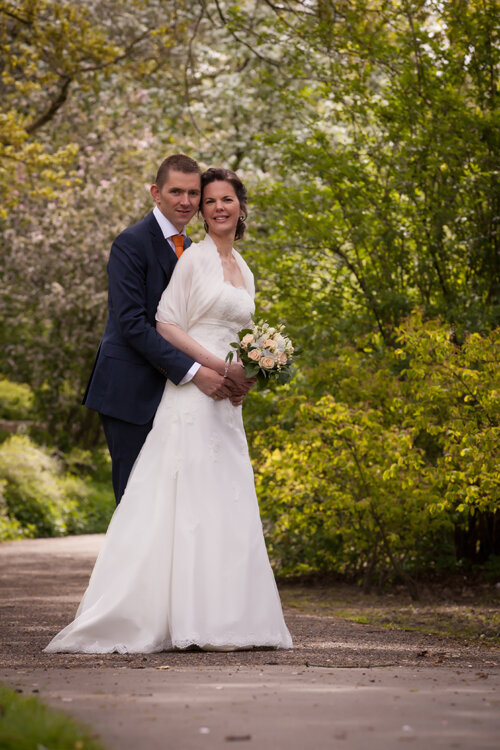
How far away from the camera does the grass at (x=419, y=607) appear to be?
22.9 feet

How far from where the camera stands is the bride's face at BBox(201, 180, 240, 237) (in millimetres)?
5438

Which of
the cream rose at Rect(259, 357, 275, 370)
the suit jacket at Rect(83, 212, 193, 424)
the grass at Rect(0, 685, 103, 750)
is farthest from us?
the suit jacket at Rect(83, 212, 193, 424)

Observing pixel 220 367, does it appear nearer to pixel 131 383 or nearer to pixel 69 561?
pixel 131 383

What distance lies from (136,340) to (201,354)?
1.09 feet

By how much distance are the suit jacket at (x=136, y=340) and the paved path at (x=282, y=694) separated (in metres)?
1.28

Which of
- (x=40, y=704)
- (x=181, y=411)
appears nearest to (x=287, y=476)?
(x=181, y=411)

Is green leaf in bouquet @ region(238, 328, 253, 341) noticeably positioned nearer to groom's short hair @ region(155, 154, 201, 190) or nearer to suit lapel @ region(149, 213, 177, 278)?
suit lapel @ region(149, 213, 177, 278)

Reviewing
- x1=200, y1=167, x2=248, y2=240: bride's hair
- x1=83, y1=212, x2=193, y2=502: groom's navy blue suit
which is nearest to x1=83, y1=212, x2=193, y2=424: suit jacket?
x1=83, y1=212, x2=193, y2=502: groom's navy blue suit

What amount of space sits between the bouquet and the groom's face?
0.70 m

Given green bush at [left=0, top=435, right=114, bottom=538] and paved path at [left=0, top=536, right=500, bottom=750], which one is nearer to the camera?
paved path at [left=0, top=536, right=500, bottom=750]

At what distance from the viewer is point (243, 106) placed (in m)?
18.0

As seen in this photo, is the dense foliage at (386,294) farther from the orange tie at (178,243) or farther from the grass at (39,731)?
Answer: the grass at (39,731)

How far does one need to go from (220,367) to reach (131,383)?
462 mm

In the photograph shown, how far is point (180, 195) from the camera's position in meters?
5.43
